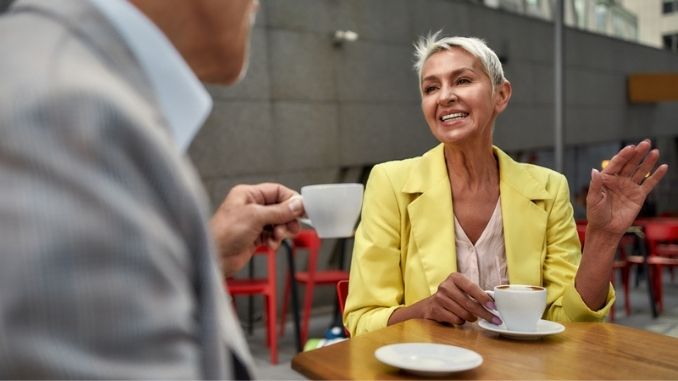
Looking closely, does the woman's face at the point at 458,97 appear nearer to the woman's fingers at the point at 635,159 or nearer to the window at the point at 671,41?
the woman's fingers at the point at 635,159

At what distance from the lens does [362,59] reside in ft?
21.2

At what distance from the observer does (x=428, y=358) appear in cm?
112

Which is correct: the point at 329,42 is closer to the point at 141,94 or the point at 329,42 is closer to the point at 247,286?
the point at 247,286

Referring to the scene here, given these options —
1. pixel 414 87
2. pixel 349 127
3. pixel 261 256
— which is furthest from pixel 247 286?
pixel 414 87

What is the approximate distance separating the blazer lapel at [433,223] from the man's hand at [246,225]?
78 cm

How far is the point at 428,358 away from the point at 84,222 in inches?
32.8

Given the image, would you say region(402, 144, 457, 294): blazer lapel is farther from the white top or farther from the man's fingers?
the man's fingers

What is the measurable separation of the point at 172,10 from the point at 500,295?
0.97 meters

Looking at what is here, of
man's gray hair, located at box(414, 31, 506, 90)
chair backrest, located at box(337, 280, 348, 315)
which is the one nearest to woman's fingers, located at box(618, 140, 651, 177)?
man's gray hair, located at box(414, 31, 506, 90)

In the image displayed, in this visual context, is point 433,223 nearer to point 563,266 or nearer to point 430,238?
point 430,238

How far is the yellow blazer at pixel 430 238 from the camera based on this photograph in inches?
69.9

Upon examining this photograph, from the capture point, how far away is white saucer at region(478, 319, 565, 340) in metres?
1.29

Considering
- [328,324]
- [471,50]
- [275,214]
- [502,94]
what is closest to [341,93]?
[328,324]

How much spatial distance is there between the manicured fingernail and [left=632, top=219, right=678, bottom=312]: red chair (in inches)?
216
